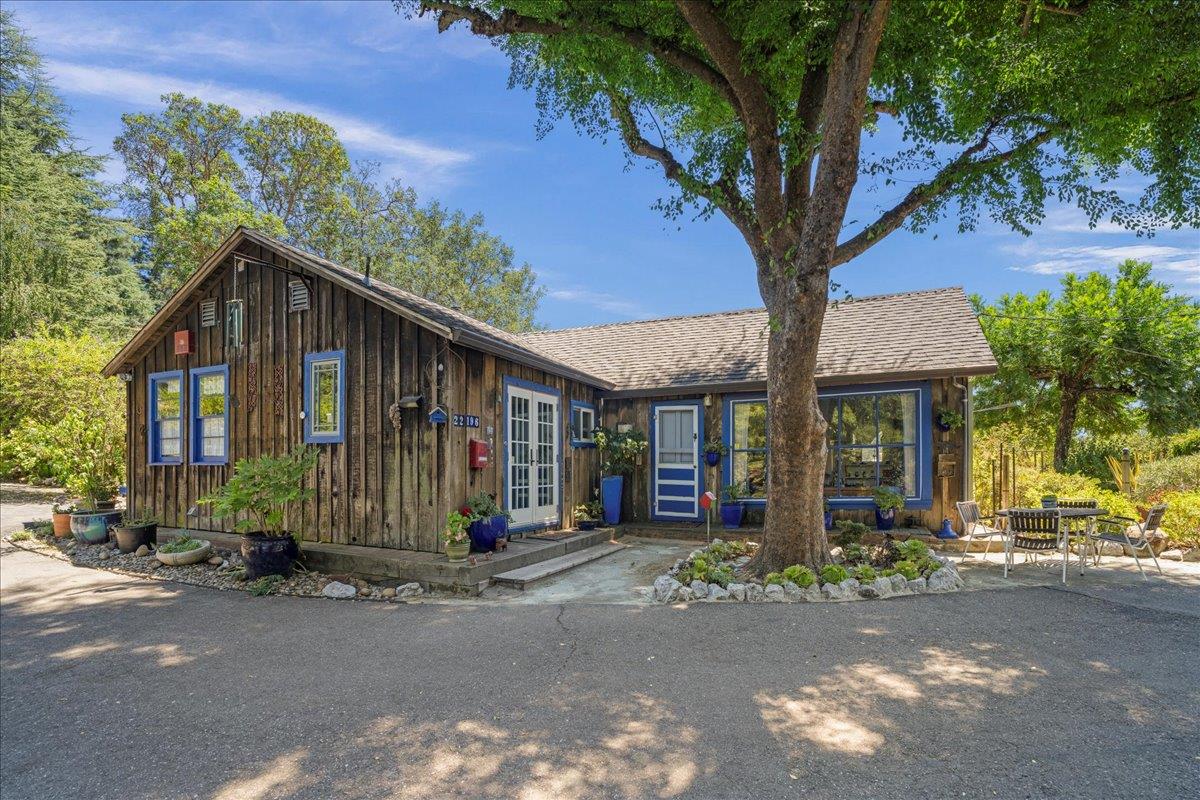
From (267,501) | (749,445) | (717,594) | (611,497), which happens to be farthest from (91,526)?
(749,445)

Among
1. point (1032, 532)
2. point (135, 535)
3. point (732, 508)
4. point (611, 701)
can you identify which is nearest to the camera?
point (611, 701)

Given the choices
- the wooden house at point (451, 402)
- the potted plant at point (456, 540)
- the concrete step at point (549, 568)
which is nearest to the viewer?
the potted plant at point (456, 540)

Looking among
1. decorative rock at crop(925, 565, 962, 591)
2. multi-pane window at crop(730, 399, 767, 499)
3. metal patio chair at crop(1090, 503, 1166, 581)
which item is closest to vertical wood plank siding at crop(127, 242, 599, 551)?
multi-pane window at crop(730, 399, 767, 499)

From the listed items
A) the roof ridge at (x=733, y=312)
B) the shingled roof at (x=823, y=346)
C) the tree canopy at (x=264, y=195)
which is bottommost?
the shingled roof at (x=823, y=346)

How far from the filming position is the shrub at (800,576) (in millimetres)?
6629

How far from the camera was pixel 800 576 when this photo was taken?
21.9 feet

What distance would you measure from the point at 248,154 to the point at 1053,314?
27.9 meters

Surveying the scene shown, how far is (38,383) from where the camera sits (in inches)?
633

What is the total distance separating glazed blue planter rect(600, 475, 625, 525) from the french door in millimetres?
818

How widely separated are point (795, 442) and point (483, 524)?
3.88 meters

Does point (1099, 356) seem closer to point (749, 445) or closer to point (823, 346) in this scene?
point (823, 346)

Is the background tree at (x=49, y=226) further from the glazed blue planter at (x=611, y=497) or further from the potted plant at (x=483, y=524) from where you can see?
the potted plant at (x=483, y=524)

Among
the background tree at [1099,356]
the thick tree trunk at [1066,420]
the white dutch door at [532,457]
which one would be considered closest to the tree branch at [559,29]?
the white dutch door at [532,457]

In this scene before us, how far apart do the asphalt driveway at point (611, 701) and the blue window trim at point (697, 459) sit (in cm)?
536
